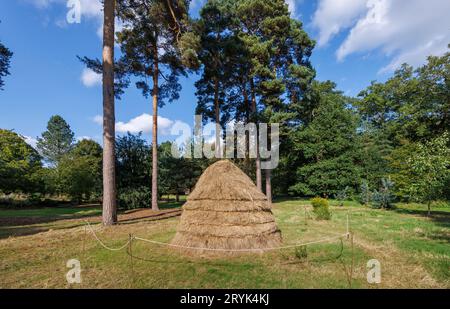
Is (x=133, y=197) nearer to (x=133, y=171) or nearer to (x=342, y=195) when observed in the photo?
(x=133, y=171)

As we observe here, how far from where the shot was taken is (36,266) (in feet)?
20.1

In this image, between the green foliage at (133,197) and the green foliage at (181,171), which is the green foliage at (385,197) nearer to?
the green foliage at (181,171)

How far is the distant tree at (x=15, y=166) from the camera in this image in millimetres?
24922

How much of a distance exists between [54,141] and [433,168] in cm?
6898

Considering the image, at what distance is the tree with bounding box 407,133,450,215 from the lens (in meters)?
12.9

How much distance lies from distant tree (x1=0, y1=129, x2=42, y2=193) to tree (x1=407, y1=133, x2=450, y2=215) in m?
34.8

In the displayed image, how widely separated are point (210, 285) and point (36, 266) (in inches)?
186

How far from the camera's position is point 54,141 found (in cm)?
5712

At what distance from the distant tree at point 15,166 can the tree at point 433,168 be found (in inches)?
1370

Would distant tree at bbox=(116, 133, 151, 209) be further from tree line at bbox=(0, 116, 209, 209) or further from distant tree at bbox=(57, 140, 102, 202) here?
distant tree at bbox=(57, 140, 102, 202)

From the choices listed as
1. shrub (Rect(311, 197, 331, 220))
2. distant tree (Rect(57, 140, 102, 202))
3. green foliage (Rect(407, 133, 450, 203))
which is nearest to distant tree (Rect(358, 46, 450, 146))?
green foliage (Rect(407, 133, 450, 203))

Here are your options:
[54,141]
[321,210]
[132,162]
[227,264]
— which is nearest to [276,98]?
[321,210]
